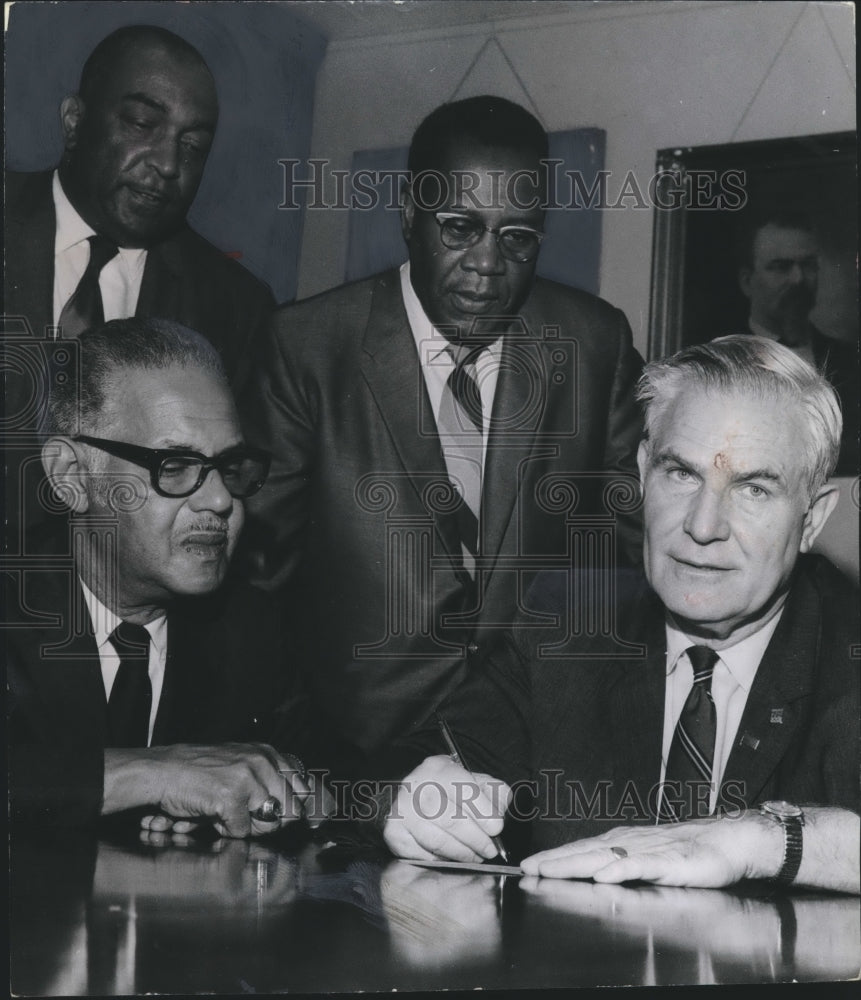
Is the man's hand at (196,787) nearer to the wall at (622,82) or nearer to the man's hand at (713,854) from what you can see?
the man's hand at (713,854)

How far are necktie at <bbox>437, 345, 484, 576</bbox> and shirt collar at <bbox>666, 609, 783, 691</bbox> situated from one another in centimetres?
41

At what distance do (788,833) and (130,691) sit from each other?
4.08 feet

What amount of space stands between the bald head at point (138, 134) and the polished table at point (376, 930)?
121 cm

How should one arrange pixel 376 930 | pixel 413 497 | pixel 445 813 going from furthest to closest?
pixel 413 497 < pixel 445 813 < pixel 376 930

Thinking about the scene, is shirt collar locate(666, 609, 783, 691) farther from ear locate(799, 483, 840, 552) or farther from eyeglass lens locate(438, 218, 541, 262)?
eyeglass lens locate(438, 218, 541, 262)

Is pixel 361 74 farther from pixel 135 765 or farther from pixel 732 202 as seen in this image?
pixel 135 765

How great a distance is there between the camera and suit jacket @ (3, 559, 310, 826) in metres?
2.57

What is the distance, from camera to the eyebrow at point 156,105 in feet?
8.59

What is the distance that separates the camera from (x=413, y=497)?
8.59 feet

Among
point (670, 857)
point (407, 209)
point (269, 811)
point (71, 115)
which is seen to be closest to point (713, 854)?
point (670, 857)

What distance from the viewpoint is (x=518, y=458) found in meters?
2.63

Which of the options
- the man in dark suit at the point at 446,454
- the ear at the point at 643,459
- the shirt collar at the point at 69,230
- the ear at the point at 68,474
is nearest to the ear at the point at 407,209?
the man in dark suit at the point at 446,454

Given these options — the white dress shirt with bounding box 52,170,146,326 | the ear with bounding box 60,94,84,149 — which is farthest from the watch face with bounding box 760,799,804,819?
the ear with bounding box 60,94,84,149

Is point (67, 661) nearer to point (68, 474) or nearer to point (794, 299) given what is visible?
point (68, 474)
